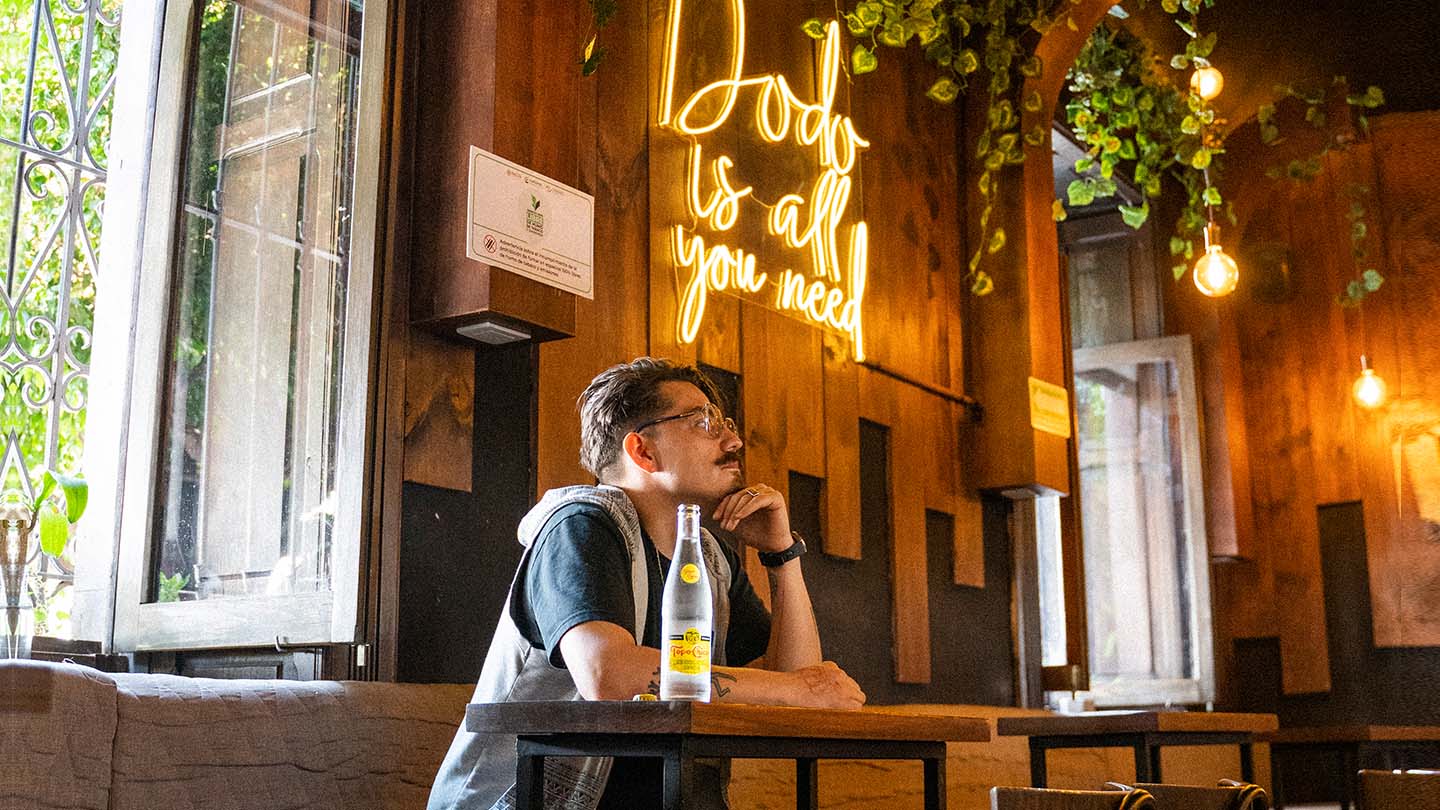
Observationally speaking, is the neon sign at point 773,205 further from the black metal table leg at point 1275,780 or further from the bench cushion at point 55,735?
the black metal table leg at point 1275,780

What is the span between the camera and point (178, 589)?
282 cm

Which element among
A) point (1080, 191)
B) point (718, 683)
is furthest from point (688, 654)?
point (1080, 191)

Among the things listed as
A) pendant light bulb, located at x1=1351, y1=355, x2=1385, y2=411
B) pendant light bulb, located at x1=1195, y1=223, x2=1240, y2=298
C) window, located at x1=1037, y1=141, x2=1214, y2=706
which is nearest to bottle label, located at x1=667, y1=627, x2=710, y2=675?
pendant light bulb, located at x1=1195, y1=223, x2=1240, y2=298

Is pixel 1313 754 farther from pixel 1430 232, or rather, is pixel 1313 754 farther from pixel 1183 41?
pixel 1183 41

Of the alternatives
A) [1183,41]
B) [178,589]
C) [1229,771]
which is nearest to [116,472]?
[178,589]

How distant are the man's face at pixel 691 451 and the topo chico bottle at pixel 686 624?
16.4 inches

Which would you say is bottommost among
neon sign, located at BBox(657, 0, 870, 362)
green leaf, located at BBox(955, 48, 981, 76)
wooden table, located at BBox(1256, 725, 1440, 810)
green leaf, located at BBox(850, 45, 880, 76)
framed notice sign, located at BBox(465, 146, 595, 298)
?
wooden table, located at BBox(1256, 725, 1440, 810)

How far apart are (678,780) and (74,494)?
150cm

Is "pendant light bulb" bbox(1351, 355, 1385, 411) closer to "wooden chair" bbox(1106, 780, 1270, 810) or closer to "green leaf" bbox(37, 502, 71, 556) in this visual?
"wooden chair" bbox(1106, 780, 1270, 810)

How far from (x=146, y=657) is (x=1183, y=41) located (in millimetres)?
5662

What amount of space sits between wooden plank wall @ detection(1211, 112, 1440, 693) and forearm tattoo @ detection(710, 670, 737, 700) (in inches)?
224

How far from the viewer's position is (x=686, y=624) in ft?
6.33

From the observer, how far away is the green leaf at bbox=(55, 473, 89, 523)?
2623 mm

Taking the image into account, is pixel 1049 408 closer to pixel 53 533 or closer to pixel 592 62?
pixel 592 62
